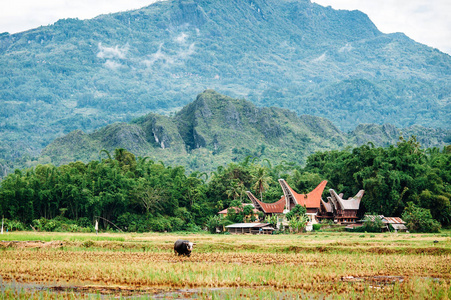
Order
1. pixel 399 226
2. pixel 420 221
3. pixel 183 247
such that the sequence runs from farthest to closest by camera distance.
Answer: pixel 399 226
pixel 420 221
pixel 183 247

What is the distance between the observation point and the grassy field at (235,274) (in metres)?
16.6

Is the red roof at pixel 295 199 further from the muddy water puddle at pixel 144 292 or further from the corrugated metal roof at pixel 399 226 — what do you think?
the muddy water puddle at pixel 144 292

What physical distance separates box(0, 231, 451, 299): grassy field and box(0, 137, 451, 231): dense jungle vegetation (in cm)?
2498

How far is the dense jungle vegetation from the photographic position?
52.2 m

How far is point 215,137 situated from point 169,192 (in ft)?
353

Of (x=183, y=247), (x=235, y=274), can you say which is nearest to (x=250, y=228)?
(x=183, y=247)

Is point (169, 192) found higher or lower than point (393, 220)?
higher

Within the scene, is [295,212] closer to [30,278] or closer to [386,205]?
[386,205]

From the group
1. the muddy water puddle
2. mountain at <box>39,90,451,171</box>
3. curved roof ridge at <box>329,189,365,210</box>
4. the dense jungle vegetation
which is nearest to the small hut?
the dense jungle vegetation

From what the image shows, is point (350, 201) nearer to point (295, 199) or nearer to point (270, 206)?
point (295, 199)

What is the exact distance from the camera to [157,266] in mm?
21266

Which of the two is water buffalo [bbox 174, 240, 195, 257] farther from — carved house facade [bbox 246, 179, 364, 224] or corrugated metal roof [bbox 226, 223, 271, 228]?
carved house facade [bbox 246, 179, 364, 224]

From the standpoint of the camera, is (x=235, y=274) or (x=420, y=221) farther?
(x=420, y=221)

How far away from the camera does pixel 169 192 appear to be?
204ft
